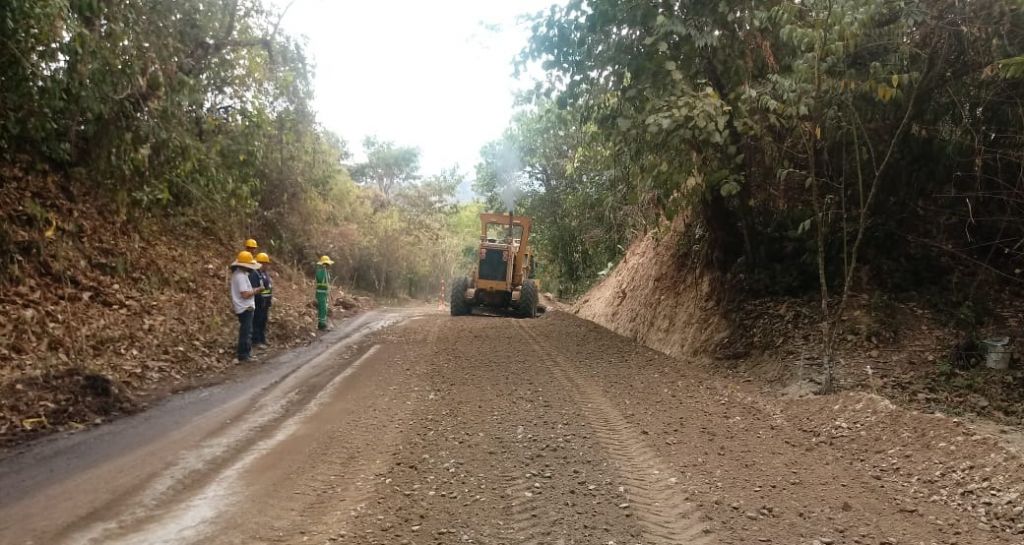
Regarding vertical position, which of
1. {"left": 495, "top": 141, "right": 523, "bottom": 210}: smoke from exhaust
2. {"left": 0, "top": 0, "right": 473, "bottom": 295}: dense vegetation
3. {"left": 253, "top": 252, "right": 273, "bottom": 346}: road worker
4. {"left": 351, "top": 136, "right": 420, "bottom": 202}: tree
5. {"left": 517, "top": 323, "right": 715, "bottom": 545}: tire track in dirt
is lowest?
{"left": 517, "top": 323, "right": 715, "bottom": 545}: tire track in dirt

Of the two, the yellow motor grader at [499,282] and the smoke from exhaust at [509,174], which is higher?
the smoke from exhaust at [509,174]

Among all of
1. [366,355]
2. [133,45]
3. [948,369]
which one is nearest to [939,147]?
[948,369]

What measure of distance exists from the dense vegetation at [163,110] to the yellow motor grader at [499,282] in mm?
6421

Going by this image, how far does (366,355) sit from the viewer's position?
34.6 ft

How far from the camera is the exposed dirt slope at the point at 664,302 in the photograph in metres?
11.5

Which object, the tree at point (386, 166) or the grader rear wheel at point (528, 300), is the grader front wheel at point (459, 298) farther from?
the tree at point (386, 166)

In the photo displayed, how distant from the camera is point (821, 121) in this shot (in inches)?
321

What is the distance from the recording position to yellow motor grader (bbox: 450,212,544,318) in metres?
18.3

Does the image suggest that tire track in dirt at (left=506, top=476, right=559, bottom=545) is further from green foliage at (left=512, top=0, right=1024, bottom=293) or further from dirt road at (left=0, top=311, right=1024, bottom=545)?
green foliage at (left=512, top=0, right=1024, bottom=293)

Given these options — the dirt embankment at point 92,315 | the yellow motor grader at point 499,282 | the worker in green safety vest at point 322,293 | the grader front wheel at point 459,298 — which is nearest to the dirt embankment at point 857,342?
the yellow motor grader at point 499,282

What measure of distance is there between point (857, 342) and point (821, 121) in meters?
3.03

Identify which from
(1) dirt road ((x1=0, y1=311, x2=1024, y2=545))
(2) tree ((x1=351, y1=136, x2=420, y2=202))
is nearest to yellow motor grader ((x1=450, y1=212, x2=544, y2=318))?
(1) dirt road ((x1=0, y1=311, x2=1024, y2=545))

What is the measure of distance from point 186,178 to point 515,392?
864cm

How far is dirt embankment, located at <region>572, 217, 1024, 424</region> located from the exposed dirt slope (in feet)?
0.10
